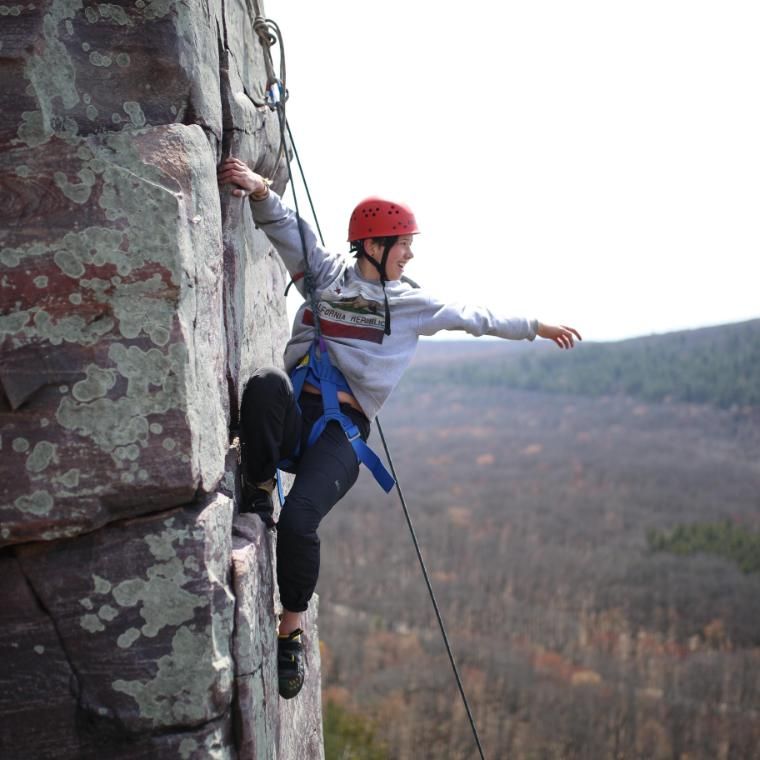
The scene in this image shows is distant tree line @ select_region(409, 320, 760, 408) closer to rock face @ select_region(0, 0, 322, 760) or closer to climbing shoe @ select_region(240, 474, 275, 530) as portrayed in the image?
climbing shoe @ select_region(240, 474, 275, 530)

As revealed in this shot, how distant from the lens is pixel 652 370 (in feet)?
295

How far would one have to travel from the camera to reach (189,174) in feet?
10.3

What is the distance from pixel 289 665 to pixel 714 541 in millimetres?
53482

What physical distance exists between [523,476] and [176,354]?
71.8m

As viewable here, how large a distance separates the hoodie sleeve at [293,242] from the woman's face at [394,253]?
0.20 metres

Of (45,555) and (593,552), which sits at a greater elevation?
(45,555)

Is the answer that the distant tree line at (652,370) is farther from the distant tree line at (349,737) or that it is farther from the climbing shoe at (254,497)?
the climbing shoe at (254,497)

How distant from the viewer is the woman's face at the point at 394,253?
166 inches

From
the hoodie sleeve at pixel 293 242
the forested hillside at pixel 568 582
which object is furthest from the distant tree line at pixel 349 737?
the hoodie sleeve at pixel 293 242

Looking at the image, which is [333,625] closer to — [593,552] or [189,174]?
[593,552]

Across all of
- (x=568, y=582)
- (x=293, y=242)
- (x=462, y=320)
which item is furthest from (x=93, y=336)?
(x=568, y=582)

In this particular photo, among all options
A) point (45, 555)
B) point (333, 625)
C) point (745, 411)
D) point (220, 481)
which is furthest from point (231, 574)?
point (745, 411)

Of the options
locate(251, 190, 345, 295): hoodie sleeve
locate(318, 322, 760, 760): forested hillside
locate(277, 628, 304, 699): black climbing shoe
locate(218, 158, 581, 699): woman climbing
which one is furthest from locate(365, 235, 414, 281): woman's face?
locate(318, 322, 760, 760): forested hillside

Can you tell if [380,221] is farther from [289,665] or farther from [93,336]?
[289,665]
